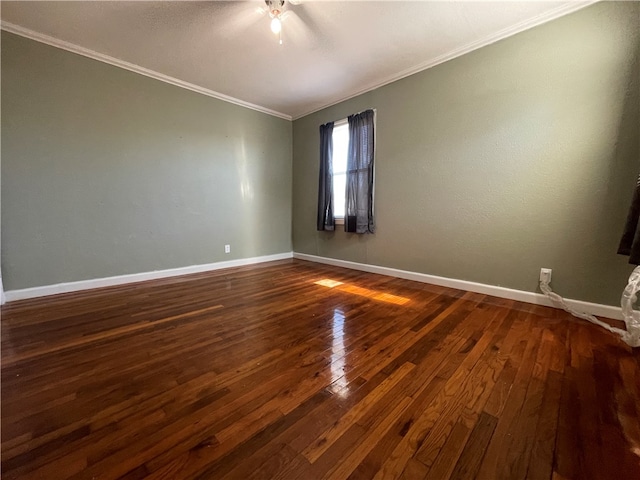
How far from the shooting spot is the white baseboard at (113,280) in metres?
2.42

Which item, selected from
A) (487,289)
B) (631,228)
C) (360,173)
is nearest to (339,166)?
(360,173)

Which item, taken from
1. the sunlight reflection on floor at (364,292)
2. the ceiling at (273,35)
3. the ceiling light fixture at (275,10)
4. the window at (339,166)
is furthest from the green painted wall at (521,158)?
the ceiling light fixture at (275,10)

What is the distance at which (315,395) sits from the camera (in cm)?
115

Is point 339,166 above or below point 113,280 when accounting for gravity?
above

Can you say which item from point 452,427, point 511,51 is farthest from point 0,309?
point 511,51

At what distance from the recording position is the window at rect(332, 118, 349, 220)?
3.82 meters

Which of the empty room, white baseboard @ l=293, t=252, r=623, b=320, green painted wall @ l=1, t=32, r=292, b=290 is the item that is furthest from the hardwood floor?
green painted wall @ l=1, t=32, r=292, b=290

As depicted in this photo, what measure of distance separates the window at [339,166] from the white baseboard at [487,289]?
2.66 feet

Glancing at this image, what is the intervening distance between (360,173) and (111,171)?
2945 mm

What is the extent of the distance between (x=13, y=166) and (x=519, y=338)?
4376mm

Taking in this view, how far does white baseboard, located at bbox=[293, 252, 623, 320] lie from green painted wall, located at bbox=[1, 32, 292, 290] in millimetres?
1947

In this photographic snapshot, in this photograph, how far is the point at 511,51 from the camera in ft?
7.69

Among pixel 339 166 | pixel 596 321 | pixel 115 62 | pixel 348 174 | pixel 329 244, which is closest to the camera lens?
pixel 596 321

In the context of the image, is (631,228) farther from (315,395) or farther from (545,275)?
(315,395)
